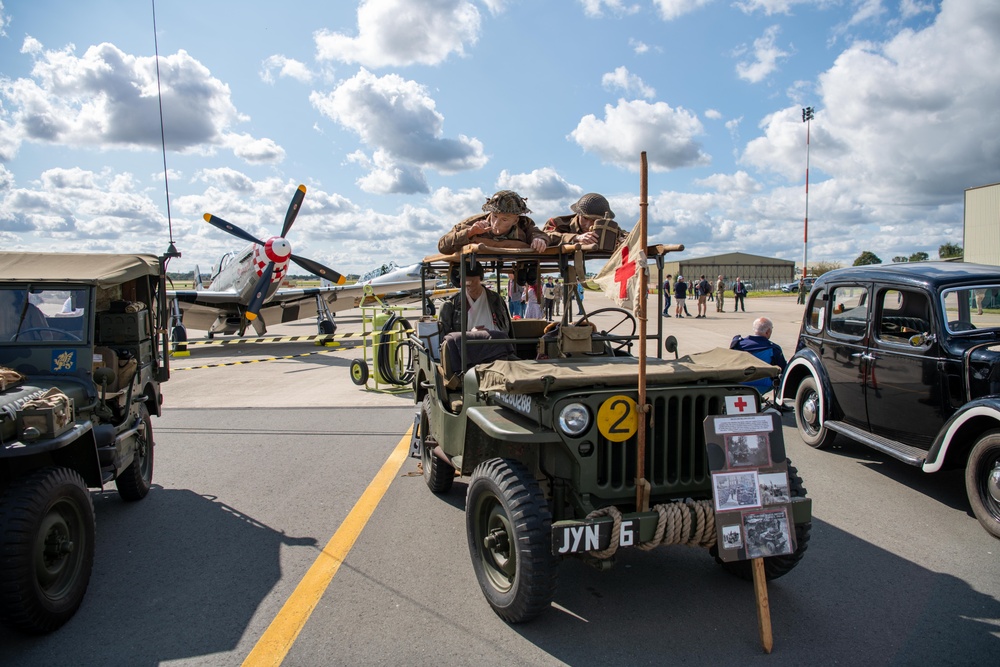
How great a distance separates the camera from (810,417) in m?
6.88

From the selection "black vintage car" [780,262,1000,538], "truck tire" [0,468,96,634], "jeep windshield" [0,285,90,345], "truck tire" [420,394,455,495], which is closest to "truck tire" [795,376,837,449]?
"black vintage car" [780,262,1000,538]

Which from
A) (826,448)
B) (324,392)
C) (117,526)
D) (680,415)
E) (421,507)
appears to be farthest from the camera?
(324,392)

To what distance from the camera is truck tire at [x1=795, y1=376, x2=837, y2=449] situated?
6.57m

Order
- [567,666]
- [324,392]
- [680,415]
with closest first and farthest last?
[567,666]
[680,415]
[324,392]

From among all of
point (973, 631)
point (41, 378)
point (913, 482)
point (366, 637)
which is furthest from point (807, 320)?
point (41, 378)

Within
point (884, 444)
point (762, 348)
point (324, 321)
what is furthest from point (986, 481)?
point (324, 321)

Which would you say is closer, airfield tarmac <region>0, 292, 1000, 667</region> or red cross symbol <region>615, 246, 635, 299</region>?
airfield tarmac <region>0, 292, 1000, 667</region>

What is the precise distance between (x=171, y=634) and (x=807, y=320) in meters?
6.83

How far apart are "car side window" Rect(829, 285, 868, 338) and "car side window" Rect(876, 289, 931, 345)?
192 mm

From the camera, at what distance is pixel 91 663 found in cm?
296

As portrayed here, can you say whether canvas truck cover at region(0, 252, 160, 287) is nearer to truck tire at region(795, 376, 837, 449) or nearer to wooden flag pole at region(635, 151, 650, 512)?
wooden flag pole at region(635, 151, 650, 512)

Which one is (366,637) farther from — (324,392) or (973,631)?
(324,392)

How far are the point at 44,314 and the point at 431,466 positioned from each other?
10.7 ft

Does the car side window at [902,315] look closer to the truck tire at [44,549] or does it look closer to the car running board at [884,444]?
the car running board at [884,444]
